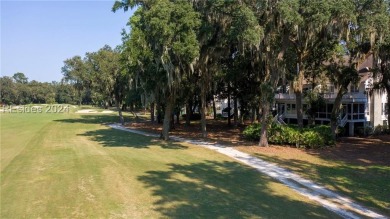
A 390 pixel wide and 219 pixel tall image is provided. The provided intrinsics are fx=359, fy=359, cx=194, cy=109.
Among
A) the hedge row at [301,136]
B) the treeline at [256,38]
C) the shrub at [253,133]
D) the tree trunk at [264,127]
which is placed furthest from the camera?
the shrub at [253,133]

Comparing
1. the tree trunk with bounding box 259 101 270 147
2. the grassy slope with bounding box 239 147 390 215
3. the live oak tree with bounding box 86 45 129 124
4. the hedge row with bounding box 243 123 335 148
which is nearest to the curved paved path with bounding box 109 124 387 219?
the grassy slope with bounding box 239 147 390 215

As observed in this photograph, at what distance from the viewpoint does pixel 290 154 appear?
60.4ft

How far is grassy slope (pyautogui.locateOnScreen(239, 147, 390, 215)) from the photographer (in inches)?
426

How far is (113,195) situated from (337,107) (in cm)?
1879

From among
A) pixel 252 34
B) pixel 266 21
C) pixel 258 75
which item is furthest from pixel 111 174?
pixel 258 75

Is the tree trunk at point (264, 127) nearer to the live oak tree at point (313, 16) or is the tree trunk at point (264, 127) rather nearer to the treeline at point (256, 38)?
the treeline at point (256, 38)

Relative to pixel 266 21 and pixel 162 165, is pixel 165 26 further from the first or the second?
pixel 162 165

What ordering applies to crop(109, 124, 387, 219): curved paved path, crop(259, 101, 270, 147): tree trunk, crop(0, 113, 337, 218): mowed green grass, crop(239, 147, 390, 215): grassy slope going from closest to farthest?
crop(0, 113, 337, 218): mowed green grass
crop(109, 124, 387, 219): curved paved path
crop(239, 147, 390, 215): grassy slope
crop(259, 101, 270, 147): tree trunk

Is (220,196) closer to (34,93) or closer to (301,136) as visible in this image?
(301,136)

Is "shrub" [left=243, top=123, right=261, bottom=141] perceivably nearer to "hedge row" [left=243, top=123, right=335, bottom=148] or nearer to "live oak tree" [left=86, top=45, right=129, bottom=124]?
"hedge row" [left=243, top=123, right=335, bottom=148]

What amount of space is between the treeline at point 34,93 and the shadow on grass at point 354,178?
10582 cm

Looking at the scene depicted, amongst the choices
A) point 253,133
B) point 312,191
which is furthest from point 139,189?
point 253,133

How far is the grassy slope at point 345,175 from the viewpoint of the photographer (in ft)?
35.5

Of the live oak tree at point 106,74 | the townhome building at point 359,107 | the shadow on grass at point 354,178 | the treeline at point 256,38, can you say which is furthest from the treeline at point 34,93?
the shadow on grass at point 354,178
